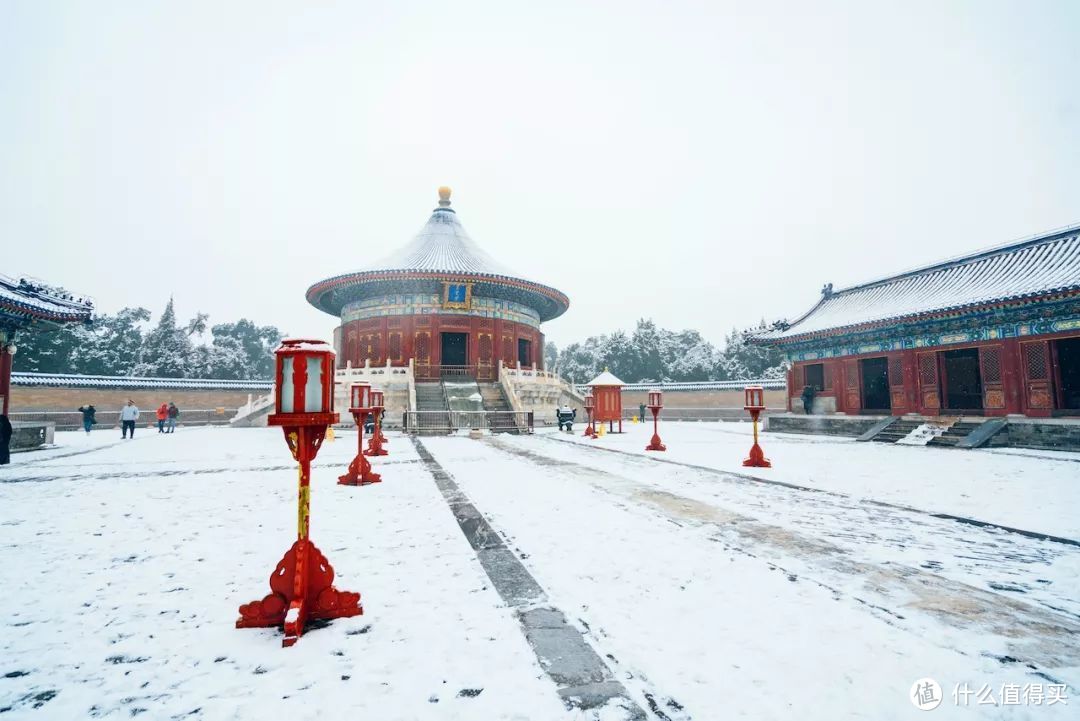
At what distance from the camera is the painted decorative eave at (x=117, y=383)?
901 inches

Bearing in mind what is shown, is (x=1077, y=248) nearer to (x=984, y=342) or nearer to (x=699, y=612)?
(x=984, y=342)

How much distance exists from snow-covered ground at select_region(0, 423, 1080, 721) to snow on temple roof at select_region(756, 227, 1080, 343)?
10648 millimetres

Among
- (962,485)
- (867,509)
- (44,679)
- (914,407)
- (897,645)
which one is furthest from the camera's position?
(914,407)

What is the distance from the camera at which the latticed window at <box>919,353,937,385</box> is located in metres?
16.0

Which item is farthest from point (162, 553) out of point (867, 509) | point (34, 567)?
point (867, 509)

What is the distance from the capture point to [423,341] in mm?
26172

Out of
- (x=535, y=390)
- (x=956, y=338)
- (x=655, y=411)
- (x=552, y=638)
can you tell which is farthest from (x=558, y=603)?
(x=535, y=390)

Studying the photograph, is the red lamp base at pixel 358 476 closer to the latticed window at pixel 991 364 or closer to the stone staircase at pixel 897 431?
the stone staircase at pixel 897 431

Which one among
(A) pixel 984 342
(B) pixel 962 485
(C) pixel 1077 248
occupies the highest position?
(C) pixel 1077 248

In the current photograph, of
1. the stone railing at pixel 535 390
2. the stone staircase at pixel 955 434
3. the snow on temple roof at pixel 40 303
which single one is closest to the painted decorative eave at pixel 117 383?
the snow on temple roof at pixel 40 303

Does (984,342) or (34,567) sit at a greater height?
(984,342)

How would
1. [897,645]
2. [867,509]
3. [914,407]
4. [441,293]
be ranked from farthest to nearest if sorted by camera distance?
[441,293], [914,407], [867,509], [897,645]

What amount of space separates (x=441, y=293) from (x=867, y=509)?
2358cm

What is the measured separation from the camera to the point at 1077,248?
47.4 feet
